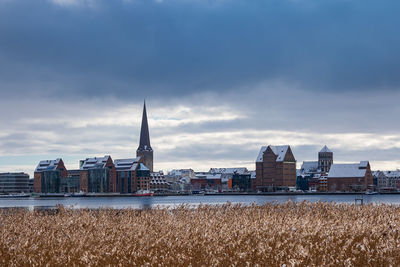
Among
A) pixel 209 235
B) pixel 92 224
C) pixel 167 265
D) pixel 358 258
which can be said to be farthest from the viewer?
pixel 92 224

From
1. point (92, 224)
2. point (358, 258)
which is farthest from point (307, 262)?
point (92, 224)

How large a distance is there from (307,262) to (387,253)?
3149 millimetres

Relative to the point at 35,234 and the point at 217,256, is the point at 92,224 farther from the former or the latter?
the point at 217,256

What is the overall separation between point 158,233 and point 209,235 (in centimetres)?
244

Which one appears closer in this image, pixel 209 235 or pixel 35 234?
pixel 209 235

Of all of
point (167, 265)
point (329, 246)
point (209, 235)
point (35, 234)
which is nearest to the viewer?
point (167, 265)

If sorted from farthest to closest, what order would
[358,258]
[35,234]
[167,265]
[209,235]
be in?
[35,234] < [209,235] < [358,258] < [167,265]

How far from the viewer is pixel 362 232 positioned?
2211cm

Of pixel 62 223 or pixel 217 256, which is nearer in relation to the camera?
pixel 217 256

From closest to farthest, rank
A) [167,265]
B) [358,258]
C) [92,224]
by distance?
[167,265] < [358,258] < [92,224]

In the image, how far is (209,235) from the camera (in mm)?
20734

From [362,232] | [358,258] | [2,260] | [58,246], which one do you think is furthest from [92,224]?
[358,258]

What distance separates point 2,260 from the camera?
16922mm

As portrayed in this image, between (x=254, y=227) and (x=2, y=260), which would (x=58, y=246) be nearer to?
(x=2, y=260)
